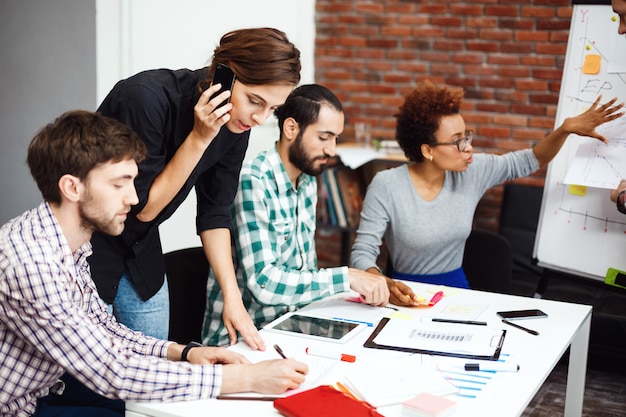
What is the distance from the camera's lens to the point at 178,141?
6.42ft

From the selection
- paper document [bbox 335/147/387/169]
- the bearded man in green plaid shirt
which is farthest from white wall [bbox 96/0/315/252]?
the bearded man in green plaid shirt

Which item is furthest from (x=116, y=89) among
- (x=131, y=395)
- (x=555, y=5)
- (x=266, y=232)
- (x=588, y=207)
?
(x=555, y=5)

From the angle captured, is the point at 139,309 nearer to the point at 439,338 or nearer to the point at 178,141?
the point at 178,141

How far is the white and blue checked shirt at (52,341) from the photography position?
147 cm

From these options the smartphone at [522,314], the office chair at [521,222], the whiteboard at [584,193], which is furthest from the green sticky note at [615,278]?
the office chair at [521,222]

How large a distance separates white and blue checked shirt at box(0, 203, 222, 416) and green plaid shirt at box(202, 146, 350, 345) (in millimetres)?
634

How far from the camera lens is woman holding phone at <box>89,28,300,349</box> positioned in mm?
1838

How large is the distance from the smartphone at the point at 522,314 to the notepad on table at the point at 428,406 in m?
0.69

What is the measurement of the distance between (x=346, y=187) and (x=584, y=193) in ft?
6.09

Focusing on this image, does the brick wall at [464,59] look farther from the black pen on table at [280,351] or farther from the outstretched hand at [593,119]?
the black pen on table at [280,351]

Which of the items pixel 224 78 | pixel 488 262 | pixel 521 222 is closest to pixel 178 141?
pixel 224 78

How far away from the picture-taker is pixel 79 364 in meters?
1.52

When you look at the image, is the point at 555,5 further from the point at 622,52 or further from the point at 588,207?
the point at 588,207

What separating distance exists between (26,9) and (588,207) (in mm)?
2343
